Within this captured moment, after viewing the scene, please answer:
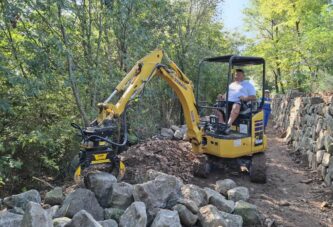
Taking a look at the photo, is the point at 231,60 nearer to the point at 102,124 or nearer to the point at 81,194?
the point at 102,124

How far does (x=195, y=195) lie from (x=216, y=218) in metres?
0.59

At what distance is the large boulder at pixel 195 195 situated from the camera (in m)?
4.23

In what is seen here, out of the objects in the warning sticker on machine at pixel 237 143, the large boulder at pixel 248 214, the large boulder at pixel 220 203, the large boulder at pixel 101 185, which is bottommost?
the large boulder at pixel 248 214

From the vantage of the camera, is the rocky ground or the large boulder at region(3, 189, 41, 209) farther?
the large boulder at region(3, 189, 41, 209)

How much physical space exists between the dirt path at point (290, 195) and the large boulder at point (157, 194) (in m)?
1.44

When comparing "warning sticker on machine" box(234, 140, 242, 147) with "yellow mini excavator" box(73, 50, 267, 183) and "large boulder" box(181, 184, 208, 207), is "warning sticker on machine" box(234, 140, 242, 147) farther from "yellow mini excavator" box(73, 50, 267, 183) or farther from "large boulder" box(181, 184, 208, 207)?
"large boulder" box(181, 184, 208, 207)

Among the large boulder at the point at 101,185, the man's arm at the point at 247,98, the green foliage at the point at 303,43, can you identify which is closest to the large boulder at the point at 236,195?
the large boulder at the point at 101,185

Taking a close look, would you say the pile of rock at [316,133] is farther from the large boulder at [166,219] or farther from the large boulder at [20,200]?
the large boulder at [20,200]

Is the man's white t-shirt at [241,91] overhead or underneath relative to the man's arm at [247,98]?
overhead

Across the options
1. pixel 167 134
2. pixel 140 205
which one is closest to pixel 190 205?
pixel 140 205

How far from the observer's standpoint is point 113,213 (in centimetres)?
371

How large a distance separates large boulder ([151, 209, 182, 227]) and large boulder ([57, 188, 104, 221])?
24.7 inches

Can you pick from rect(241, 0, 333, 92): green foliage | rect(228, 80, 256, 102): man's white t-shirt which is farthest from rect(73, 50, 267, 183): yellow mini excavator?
rect(241, 0, 333, 92): green foliage

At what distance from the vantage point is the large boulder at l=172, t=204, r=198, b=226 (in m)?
3.82
